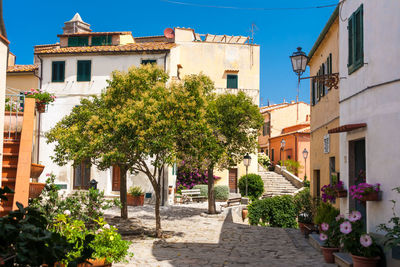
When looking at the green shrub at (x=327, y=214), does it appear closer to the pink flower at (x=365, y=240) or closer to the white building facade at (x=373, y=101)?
the white building facade at (x=373, y=101)

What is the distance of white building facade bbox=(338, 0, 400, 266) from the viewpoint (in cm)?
670

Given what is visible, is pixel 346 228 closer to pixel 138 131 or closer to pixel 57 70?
pixel 138 131

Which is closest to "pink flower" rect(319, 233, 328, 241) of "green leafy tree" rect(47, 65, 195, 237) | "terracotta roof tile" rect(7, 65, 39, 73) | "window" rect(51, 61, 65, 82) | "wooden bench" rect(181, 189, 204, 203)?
"green leafy tree" rect(47, 65, 195, 237)

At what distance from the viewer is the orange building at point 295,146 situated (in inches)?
1438

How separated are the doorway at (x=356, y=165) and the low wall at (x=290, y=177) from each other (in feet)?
73.6

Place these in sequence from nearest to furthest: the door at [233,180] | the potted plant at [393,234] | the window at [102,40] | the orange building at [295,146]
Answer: the potted plant at [393,234] → the window at [102,40] → the door at [233,180] → the orange building at [295,146]

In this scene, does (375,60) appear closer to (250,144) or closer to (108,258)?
(108,258)

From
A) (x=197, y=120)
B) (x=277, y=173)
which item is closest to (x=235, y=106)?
(x=197, y=120)

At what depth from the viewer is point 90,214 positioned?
383 inches

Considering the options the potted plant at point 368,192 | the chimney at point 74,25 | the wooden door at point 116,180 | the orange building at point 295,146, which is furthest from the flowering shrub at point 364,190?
the chimney at point 74,25

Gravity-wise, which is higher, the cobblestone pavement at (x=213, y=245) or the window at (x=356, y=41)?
the window at (x=356, y=41)

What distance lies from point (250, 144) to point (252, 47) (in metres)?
14.1

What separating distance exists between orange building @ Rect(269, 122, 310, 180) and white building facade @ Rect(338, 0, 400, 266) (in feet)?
83.8

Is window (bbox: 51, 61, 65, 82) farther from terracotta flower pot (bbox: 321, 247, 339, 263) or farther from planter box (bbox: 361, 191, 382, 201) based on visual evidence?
planter box (bbox: 361, 191, 382, 201)
